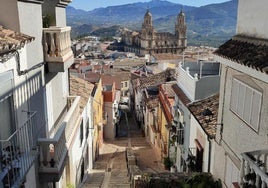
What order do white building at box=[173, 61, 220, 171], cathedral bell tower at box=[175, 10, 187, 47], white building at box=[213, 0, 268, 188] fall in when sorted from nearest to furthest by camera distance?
white building at box=[213, 0, 268, 188] → white building at box=[173, 61, 220, 171] → cathedral bell tower at box=[175, 10, 187, 47]

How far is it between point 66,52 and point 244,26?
18.3 ft

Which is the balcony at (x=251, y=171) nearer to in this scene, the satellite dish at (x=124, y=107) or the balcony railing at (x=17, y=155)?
the balcony railing at (x=17, y=155)

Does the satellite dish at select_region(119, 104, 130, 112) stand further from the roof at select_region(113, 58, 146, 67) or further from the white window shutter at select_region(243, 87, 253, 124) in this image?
the white window shutter at select_region(243, 87, 253, 124)

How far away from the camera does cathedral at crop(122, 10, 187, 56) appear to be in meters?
151

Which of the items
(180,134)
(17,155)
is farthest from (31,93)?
(180,134)

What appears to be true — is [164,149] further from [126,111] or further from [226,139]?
[126,111]

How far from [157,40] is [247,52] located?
5842 inches

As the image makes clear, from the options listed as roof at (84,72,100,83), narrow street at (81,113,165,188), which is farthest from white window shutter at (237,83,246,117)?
roof at (84,72,100,83)

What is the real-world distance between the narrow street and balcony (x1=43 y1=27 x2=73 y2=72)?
10608 millimetres

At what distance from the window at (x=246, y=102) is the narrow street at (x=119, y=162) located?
10.3 meters

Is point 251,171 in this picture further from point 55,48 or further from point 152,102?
point 152,102

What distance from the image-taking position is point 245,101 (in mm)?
9211

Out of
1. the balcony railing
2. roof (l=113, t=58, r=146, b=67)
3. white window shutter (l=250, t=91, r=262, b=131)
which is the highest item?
white window shutter (l=250, t=91, r=262, b=131)

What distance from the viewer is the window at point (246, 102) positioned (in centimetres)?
845
